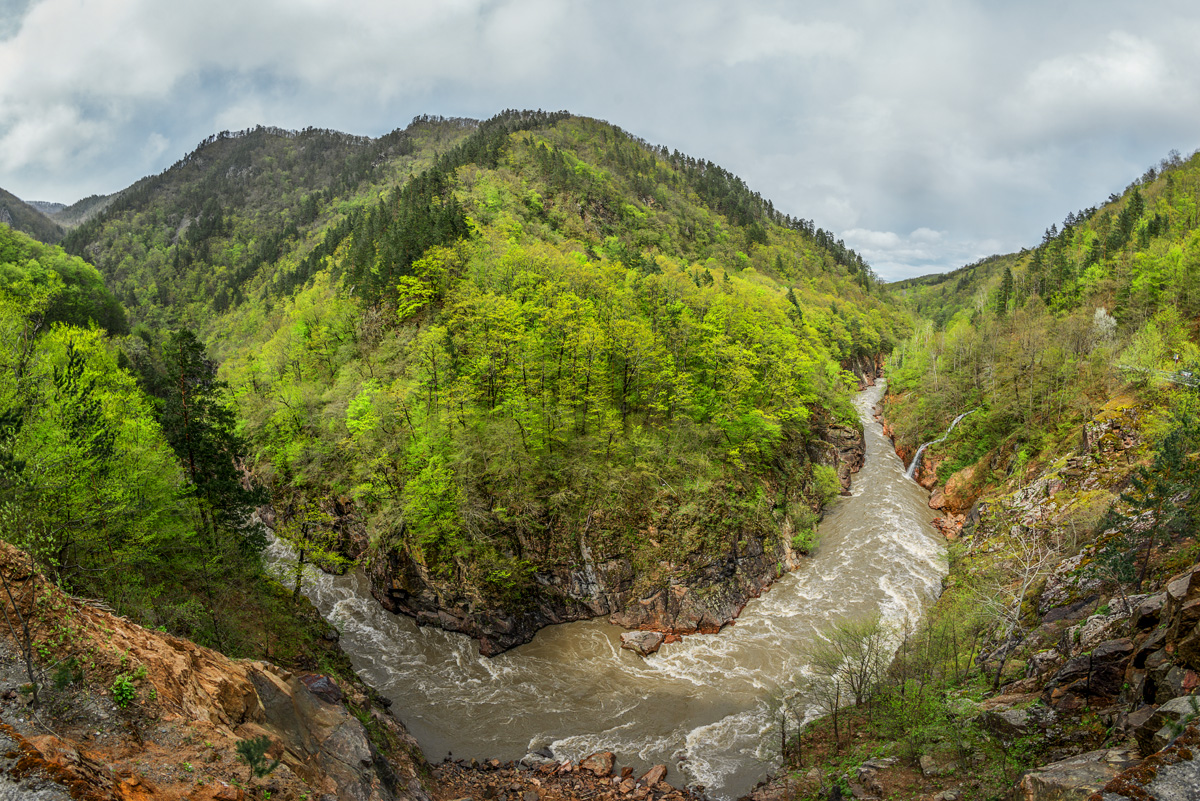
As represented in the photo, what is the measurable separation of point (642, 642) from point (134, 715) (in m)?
23.6

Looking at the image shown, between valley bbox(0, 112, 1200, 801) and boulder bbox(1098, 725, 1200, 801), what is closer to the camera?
boulder bbox(1098, 725, 1200, 801)

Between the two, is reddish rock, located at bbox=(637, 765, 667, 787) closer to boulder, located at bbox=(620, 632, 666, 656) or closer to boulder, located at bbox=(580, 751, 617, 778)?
boulder, located at bbox=(580, 751, 617, 778)

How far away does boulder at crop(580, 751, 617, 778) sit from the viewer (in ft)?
69.9

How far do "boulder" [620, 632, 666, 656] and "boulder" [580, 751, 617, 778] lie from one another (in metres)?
6.87

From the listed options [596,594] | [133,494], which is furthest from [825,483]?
[133,494]

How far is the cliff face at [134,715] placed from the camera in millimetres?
8484

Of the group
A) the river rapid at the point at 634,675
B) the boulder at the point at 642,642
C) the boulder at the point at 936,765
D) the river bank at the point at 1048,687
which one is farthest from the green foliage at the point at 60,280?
the boulder at the point at 936,765

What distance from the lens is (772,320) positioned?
51.3 meters

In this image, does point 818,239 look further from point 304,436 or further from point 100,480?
point 100,480

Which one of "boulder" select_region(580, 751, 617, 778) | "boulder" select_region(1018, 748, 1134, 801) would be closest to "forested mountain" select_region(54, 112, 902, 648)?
"boulder" select_region(580, 751, 617, 778)

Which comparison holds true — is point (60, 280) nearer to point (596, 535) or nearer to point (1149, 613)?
point (596, 535)

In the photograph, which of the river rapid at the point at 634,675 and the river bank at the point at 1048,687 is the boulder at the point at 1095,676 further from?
the river rapid at the point at 634,675

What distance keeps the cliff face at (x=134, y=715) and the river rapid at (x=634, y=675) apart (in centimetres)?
1109

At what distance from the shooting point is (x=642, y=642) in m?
29.2
